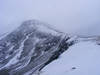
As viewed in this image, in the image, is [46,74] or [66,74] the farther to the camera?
[46,74]

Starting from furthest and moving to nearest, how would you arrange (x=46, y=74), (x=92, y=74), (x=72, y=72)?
(x=46, y=74) → (x=72, y=72) → (x=92, y=74)

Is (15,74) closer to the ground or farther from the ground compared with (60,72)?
closer to the ground

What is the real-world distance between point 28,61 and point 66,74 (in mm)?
150415

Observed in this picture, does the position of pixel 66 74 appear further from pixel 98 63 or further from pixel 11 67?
pixel 11 67

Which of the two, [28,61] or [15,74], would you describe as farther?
[28,61]

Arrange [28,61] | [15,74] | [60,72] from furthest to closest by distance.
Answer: [28,61] < [15,74] < [60,72]

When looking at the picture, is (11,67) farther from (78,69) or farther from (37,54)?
(78,69)

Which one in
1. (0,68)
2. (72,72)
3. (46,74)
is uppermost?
(72,72)

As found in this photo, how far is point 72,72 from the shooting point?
35906 mm

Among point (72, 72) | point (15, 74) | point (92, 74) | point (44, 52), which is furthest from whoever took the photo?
point (44, 52)

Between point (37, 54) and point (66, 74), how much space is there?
159031 mm

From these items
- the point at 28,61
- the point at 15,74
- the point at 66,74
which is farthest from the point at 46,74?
the point at 28,61

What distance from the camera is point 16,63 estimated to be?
195750 mm

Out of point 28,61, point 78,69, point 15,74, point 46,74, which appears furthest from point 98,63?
point 28,61
